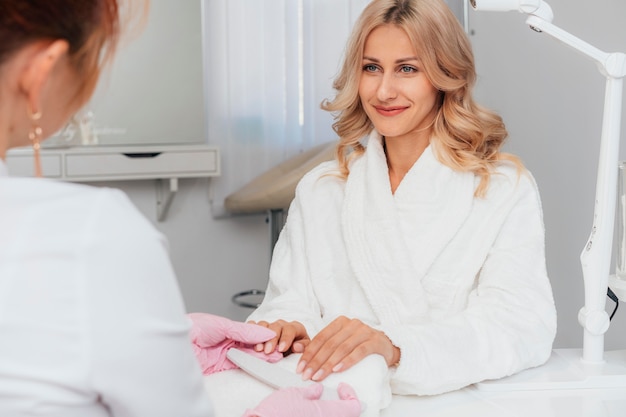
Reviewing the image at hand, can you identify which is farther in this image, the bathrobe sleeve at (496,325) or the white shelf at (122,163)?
the white shelf at (122,163)

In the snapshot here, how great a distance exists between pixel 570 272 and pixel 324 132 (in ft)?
4.90

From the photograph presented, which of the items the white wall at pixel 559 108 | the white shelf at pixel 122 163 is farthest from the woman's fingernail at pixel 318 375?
the white shelf at pixel 122 163

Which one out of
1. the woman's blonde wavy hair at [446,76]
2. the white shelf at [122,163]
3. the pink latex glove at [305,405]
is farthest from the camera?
the white shelf at [122,163]

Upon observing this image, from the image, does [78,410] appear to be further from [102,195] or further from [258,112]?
[258,112]

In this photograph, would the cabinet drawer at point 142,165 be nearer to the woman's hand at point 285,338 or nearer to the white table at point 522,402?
the woman's hand at point 285,338

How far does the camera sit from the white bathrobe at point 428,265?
4.92 feet

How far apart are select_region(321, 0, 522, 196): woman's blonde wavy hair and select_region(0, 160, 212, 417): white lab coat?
1.13 metres

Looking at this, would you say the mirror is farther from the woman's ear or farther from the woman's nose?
the woman's ear

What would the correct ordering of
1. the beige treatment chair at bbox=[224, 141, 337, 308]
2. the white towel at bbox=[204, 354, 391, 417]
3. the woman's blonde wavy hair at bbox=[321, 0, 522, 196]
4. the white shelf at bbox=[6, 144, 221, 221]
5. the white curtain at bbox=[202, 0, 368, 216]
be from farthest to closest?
1. the white curtain at bbox=[202, 0, 368, 216]
2. the white shelf at bbox=[6, 144, 221, 221]
3. the beige treatment chair at bbox=[224, 141, 337, 308]
4. the woman's blonde wavy hair at bbox=[321, 0, 522, 196]
5. the white towel at bbox=[204, 354, 391, 417]

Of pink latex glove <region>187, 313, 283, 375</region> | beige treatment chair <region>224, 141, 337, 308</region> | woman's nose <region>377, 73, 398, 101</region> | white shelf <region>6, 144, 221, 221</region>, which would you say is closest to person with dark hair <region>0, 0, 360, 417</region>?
pink latex glove <region>187, 313, 283, 375</region>

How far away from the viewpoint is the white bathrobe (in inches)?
59.1

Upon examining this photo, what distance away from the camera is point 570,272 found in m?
2.57

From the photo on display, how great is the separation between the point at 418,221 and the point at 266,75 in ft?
6.79

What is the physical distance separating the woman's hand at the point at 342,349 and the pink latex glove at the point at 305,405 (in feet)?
0.28
